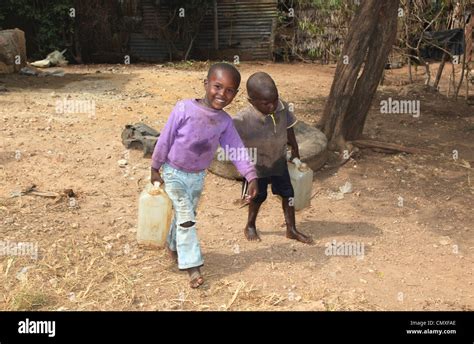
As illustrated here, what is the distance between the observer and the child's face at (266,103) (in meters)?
3.85

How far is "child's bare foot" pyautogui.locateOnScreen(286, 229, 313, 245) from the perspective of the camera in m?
4.26

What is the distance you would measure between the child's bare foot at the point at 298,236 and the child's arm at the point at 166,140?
3.95 feet

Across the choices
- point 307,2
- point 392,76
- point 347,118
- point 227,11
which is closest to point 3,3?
point 227,11

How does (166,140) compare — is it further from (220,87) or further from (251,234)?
(251,234)

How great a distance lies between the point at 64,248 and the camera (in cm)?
404

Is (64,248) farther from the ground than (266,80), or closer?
closer

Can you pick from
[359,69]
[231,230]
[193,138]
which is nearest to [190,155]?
[193,138]

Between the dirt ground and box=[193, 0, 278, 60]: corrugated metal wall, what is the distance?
6.33 metres

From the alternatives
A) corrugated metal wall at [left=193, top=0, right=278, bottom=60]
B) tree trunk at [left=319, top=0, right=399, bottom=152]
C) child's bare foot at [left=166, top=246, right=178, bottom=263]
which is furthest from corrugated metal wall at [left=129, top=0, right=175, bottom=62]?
child's bare foot at [left=166, top=246, right=178, bottom=263]

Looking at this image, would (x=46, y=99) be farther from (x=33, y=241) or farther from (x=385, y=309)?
(x=385, y=309)

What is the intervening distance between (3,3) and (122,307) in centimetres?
1115

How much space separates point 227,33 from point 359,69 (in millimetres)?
8138

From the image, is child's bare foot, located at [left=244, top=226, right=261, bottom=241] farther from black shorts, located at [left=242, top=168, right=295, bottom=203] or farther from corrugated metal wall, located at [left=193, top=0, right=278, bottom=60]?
corrugated metal wall, located at [left=193, top=0, right=278, bottom=60]

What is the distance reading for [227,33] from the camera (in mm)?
13758
